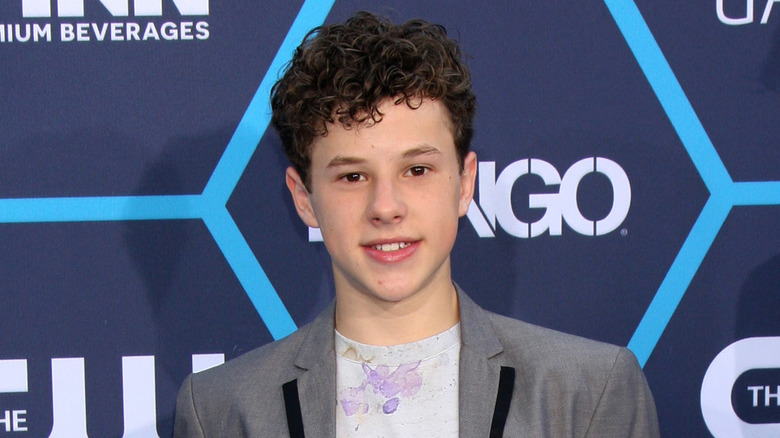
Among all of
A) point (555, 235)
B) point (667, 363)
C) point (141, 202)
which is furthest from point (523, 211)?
point (141, 202)

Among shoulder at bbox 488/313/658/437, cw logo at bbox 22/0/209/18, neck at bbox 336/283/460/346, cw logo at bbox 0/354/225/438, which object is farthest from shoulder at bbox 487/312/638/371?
cw logo at bbox 22/0/209/18

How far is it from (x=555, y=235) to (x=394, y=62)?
0.80 metres

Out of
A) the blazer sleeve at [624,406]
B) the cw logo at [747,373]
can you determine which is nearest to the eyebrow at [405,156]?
the blazer sleeve at [624,406]

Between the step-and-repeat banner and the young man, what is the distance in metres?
0.55

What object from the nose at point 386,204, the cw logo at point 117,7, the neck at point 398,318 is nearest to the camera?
the nose at point 386,204

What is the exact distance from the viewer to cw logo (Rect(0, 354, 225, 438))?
2135 mm

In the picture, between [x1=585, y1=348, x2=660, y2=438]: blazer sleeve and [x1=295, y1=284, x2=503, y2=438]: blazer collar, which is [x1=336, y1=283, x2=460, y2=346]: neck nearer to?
[x1=295, y1=284, x2=503, y2=438]: blazer collar

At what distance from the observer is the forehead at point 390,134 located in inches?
58.9

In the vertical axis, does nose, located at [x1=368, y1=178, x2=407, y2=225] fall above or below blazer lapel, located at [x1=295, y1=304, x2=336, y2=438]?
above

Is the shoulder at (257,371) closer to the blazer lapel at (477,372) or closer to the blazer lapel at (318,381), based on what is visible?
the blazer lapel at (318,381)

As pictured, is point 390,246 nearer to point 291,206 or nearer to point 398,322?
point 398,322

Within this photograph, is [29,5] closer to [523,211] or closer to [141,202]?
[141,202]

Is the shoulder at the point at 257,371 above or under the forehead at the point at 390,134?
under

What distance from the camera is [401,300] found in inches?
60.9
